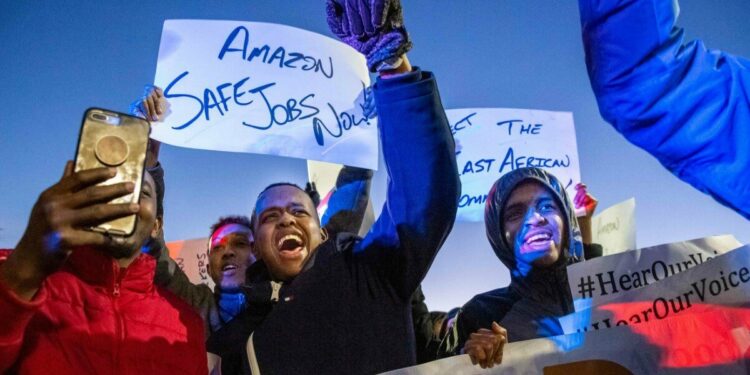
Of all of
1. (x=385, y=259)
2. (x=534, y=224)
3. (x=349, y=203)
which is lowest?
(x=385, y=259)

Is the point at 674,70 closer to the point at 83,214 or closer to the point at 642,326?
the point at 642,326

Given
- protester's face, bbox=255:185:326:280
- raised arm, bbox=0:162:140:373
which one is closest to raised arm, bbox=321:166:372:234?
protester's face, bbox=255:185:326:280

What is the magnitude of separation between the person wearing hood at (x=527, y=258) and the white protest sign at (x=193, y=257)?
305cm

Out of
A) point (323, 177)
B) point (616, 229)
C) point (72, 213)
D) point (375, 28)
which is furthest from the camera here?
point (323, 177)

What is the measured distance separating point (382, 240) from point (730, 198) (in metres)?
1.13


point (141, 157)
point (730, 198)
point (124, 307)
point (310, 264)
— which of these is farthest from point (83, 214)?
point (730, 198)

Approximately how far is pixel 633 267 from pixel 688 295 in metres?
0.22

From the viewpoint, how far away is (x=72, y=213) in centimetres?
107

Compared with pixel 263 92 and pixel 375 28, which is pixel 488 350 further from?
pixel 263 92

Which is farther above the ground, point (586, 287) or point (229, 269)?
point (229, 269)

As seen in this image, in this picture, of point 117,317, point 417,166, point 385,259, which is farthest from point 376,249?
point 117,317

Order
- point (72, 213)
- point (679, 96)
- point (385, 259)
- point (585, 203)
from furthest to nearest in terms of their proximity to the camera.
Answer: point (585, 203) < point (385, 259) < point (679, 96) < point (72, 213)

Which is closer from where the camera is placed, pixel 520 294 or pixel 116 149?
pixel 116 149

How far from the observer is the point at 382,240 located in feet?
6.88
